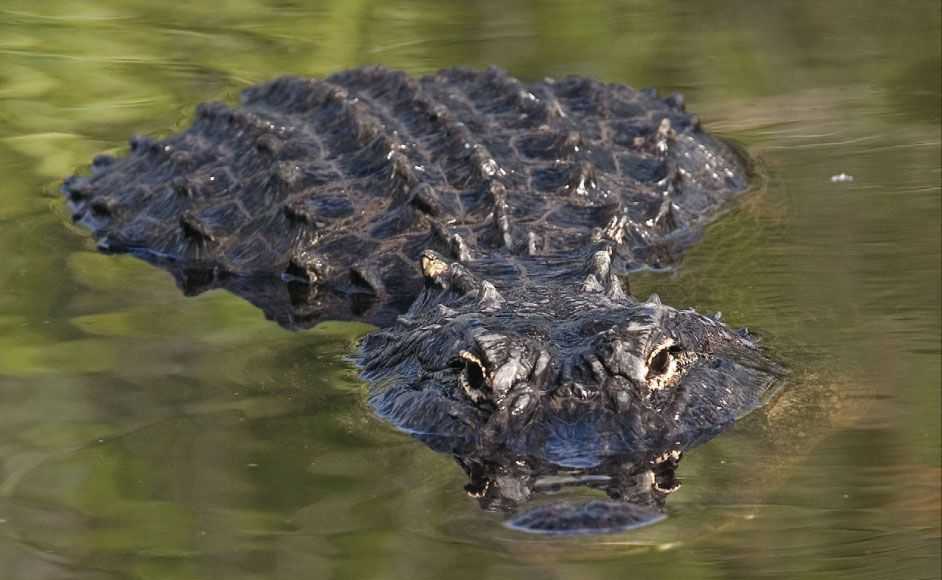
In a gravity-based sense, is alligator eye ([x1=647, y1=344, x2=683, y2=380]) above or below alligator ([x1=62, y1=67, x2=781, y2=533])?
above

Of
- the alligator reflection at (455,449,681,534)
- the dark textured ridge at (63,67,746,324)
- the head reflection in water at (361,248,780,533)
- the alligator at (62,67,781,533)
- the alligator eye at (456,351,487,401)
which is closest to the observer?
the alligator reflection at (455,449,681,534)

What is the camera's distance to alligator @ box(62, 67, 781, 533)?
5441 millimetres

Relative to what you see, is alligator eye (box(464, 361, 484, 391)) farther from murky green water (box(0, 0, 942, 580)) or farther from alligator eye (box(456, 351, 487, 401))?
murky green water (box(0, 0, 942, 580))

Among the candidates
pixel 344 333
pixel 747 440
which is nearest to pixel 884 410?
pixel 747 440

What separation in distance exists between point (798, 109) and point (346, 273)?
3719 mm

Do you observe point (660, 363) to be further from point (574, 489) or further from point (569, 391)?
point (574, 489)

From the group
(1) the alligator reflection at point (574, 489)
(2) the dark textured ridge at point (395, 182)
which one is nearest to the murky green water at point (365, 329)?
(1) the alligator reflection at point (574, 489)

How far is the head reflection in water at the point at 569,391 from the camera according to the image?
5129 millimetres

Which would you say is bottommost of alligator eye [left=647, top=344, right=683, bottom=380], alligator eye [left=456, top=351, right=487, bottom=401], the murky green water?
the murky green water

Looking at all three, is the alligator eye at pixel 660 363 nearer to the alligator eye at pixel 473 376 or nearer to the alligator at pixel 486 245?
the alligator at pixel 486 245

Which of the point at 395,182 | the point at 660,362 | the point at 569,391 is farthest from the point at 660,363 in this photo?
the point at 395,182

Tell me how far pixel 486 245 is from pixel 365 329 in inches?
24.5

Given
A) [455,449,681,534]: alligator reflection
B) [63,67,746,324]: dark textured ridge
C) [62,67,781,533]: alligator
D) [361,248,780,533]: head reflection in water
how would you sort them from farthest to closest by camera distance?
[63,67,746,324]: dark textured ridge
[62,67,781,533]: alligator
[361,248,780,533]: head reflection in water
[455,449,681,534]: alligator reflection

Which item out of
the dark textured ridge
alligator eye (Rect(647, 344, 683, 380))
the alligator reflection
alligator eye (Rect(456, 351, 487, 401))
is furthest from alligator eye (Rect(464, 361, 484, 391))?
the dark textured ridge
